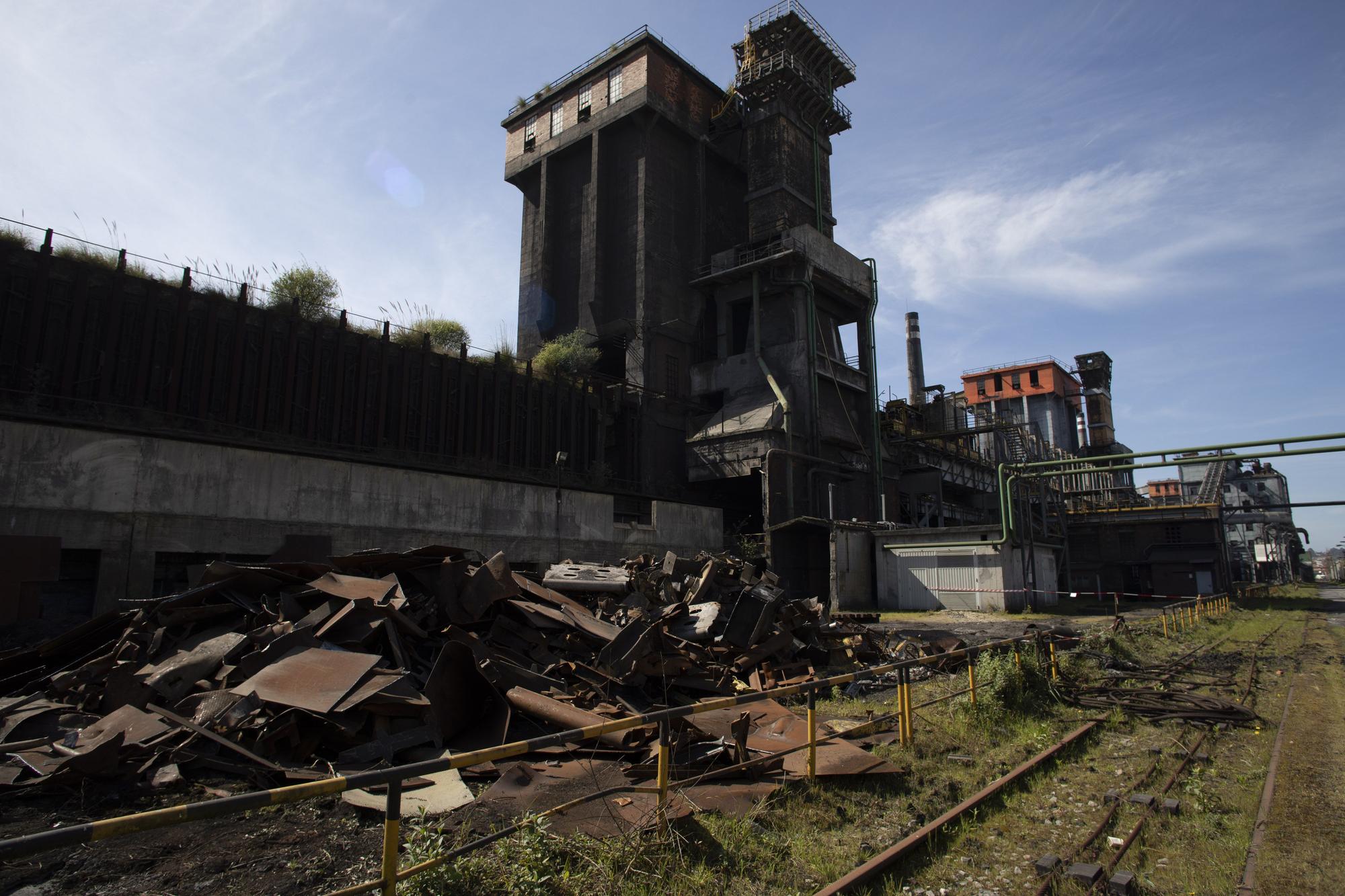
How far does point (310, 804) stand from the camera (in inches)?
214

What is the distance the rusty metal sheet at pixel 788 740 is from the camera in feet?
21.2

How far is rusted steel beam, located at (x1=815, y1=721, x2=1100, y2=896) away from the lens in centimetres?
454

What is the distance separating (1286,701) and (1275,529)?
3216 inches

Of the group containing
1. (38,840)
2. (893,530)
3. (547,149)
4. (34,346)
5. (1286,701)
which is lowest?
(1286,701)

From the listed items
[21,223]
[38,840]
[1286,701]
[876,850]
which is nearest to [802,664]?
[876,850]

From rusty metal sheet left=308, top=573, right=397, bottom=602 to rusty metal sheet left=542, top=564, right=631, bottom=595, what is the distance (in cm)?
408

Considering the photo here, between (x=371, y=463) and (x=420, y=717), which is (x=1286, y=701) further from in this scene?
(x=371, y=463)

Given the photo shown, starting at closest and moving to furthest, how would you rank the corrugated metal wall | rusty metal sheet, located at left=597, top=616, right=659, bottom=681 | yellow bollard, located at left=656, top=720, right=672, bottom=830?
yellow bollard, located at left=656, top=720, right=672, bottom=830 < rusty metal sheet, located at left=597, top=616, right=659, bottom=681 < the corrugated metal wall

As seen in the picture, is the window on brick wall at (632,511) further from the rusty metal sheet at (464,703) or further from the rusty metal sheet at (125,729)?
the rusty metal sheet at (125,729)

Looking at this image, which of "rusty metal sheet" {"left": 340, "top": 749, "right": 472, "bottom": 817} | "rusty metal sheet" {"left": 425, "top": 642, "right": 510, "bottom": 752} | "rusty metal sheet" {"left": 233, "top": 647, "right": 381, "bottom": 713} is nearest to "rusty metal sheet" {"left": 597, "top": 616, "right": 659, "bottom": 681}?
"rusty metal sheet" {"left": 425, "top": 642, "right": 510, "bottom": 752}

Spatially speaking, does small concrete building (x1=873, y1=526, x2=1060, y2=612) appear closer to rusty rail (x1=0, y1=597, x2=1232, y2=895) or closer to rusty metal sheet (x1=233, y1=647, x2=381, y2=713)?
rusty rail (x1=0, y1=597, x2=1232, y2=895)

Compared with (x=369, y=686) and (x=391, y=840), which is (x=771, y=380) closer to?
(x=369, y=686)

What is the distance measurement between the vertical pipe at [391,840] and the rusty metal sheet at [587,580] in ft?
30.7

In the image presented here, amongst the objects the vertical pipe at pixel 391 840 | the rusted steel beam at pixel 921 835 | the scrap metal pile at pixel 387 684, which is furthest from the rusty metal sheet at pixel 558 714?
the vertical pipe at pixel 391 840
